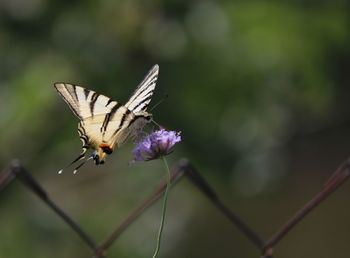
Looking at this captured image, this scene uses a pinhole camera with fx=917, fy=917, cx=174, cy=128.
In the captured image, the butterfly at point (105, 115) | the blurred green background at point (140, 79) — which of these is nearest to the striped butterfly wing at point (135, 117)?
the butterfly at point (105, 115)

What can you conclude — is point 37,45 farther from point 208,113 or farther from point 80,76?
point 208,113

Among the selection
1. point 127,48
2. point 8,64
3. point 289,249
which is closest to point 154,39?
point 127,48

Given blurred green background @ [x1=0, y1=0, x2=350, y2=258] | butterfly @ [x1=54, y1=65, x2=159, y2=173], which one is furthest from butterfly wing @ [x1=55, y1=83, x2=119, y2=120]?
blurred green background @ [x1=0, y1=0, x2=350, y2=258]

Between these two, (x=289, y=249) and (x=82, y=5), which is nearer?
(x=82, y=5)

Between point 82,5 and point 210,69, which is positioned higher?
point 82,5

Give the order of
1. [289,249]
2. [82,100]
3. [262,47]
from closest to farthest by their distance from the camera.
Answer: [82,100]
[262,47]
[289,249]

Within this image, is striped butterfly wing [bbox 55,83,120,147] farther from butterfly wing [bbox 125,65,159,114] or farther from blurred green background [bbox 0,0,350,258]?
blurred green background [bbox 0,0,350,258]
